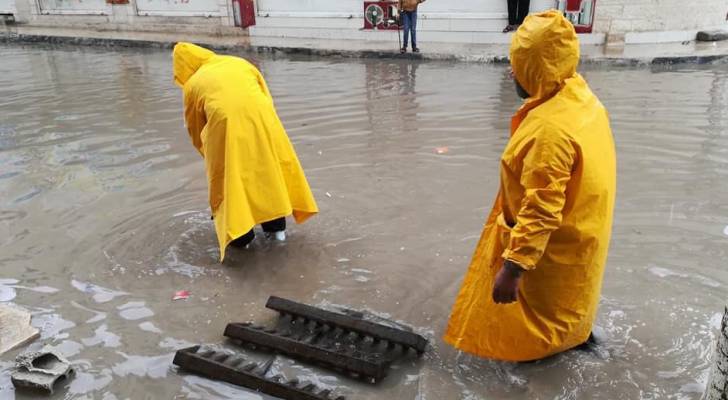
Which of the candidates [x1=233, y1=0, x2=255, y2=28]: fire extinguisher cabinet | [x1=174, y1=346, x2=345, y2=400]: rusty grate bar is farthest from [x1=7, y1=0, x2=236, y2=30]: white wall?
[x1=174, y1=346, x2=345, y2=400]: rusty grate bar

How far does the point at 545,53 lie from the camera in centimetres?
226

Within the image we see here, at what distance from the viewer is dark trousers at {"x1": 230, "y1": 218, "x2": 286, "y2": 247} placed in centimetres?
445

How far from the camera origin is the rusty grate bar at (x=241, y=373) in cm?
281

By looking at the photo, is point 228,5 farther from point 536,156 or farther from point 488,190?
point 536,156

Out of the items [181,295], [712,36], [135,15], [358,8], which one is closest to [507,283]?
[181,295]

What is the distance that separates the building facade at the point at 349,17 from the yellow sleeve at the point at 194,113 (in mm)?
11537

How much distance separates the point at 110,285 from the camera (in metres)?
3.99

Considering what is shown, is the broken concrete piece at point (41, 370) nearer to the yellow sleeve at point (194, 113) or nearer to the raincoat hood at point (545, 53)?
the yellow sleeve at point (194, 113)

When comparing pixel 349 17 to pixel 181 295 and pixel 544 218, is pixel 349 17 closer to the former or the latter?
pixel 181 295

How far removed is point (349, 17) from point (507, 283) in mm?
14714

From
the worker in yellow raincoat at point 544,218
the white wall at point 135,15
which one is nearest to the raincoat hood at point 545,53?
the worker in yellow raincoat at point 544,218

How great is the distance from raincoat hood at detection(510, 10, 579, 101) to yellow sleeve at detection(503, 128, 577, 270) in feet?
0.77

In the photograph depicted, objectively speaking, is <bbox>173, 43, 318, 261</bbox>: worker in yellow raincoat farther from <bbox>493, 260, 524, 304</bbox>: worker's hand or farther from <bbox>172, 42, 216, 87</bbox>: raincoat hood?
<bbox>493, 260, 524, 304</bbox>: worker's hand

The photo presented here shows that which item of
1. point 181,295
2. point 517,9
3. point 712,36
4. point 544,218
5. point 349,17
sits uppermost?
point 517,9
